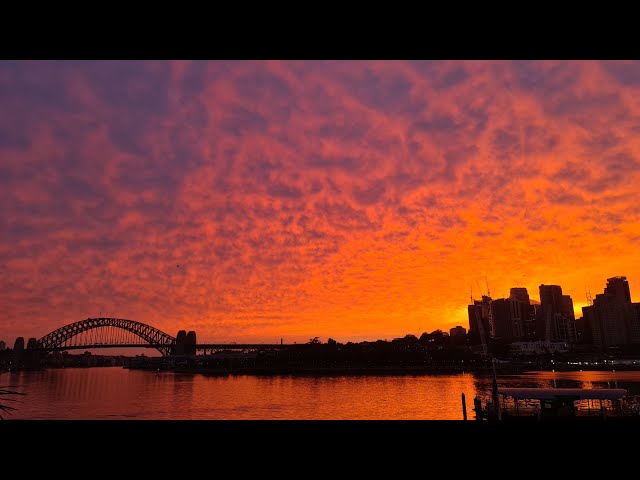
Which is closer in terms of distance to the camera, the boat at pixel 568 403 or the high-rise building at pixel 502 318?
the boat at pixel 568 403

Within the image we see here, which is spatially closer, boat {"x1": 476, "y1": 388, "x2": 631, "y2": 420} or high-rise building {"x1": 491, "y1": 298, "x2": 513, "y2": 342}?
boat {"x1": 476, "y1": 388, "x2": 631, "y2": 420}

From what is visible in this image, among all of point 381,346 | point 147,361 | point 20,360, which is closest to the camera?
point 20,360

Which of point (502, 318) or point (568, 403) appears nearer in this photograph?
point (568, 403)

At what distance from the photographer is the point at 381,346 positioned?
428 feet
